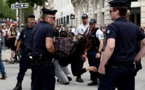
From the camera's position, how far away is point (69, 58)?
5.68m

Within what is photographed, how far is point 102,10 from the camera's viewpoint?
110ft

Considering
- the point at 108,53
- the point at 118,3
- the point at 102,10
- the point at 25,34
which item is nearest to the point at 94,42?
the point at 25,34

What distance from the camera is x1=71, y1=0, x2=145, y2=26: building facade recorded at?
28141 millimetres

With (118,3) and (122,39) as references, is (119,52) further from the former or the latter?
(118,3)

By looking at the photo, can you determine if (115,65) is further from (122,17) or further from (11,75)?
(11,75)

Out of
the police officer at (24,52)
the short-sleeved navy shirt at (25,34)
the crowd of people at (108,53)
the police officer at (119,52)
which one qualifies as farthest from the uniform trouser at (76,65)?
the short-sleeved navy shirt at (25,34)

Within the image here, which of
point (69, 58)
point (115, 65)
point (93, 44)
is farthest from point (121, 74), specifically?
point (93, 44)

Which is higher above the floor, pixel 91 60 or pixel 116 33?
pixel 116 33

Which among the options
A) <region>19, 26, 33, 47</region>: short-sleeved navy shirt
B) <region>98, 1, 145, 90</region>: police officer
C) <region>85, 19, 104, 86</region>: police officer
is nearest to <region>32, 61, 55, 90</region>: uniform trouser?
<region>98, 1, 145, 90</region>: police officer

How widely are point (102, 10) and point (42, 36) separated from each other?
1109 inches

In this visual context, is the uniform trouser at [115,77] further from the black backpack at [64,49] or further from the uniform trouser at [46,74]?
the uniform trouser at [46,74]

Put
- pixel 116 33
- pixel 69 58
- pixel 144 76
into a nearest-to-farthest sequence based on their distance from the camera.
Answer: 1. pixel 116 33
2. pixel 69 58
3. pixel 144 76

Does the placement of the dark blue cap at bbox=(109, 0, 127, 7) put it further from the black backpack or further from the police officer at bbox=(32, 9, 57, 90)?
the police officer at bbox=(32, 9, 57, 90)

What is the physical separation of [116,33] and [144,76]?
6.74 meters
